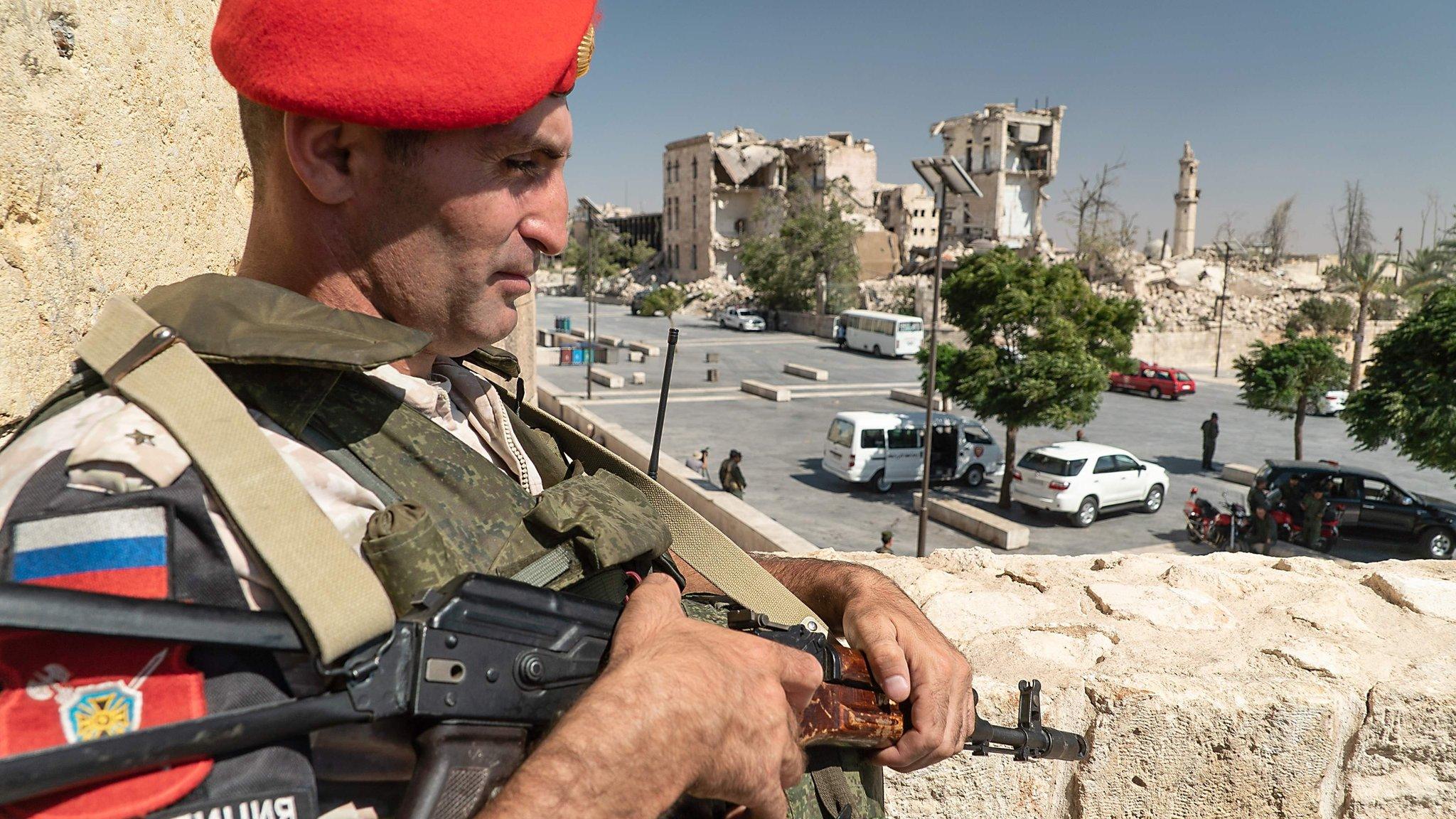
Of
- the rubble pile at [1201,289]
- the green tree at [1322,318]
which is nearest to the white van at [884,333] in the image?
the rubble pile at [1201,289]

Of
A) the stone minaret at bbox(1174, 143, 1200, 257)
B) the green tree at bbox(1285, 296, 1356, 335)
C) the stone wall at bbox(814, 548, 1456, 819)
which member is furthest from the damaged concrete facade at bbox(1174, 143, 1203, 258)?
the stone wall at bbox(814, 548, 1456, 819)

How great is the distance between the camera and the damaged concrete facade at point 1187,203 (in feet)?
229

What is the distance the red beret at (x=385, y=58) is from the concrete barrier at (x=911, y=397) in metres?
23.1

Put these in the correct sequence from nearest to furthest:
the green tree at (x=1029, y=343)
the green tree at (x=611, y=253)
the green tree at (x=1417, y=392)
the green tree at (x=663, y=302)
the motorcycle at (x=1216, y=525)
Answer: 1. the motorcycle at (x=1216, y=525)
2. the green tree at (x=1417, y=392)
3. the green tree at (x=1029, y=343)
4. the green tree at (x=663, y=302)
5. the green tree at (x=611, y=253)

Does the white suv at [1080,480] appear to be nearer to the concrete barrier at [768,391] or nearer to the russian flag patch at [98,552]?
the concrete barrier at [768,391]

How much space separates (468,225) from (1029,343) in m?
17.7

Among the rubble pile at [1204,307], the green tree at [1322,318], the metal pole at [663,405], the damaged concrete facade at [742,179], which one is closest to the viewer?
the metal pole at [663,405]

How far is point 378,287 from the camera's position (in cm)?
131

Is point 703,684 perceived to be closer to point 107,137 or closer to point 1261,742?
point 107,137

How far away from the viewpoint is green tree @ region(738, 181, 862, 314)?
151ft

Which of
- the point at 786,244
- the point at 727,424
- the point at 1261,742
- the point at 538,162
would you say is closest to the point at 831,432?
the point at 727,424

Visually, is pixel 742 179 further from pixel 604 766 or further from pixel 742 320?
pixel 604 766

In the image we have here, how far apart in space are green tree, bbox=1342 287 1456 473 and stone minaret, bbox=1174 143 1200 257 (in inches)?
2290

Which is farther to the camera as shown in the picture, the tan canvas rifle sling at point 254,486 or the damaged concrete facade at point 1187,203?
the damaged concrete facade at point 1187,203
